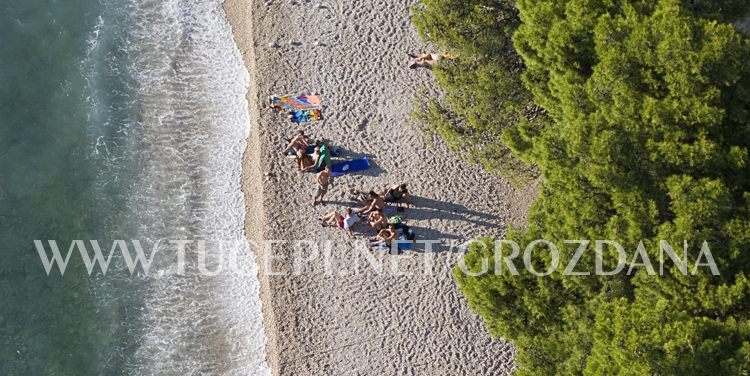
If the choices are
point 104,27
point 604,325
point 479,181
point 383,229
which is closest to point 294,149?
point 383,229

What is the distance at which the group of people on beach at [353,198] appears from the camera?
2220 cm

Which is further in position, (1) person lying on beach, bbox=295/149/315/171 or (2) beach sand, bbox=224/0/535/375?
(1) person lying on beach, bbox=295/149/315/171

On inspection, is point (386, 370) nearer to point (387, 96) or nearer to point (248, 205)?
point (248, 205)

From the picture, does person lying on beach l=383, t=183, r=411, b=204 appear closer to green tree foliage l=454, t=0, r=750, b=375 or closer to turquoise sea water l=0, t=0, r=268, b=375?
turquoise sea water l=0, t=0, r=268, b=375

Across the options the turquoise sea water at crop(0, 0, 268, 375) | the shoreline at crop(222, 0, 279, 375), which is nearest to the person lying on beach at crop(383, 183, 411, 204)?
the shoreline at crop(222, 0, 279, 375)

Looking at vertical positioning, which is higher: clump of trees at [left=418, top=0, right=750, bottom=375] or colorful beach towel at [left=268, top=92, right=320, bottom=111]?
colorful beach towel at [left=268, top=92, right=320, bottom=111]

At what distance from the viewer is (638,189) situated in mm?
16750

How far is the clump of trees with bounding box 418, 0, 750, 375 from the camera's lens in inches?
628

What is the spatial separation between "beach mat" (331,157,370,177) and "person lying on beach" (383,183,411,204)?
1.10m

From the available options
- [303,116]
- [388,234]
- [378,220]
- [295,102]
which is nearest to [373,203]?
[378,220]

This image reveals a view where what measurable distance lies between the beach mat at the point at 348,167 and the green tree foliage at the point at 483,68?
→ 2.70 m

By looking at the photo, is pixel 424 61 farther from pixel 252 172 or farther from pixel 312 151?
pixel 252 172

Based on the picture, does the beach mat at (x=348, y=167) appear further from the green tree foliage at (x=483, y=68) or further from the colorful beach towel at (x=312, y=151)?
the green tree foliage at (x=483, y=68)

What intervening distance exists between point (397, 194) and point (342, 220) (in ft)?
4.83
